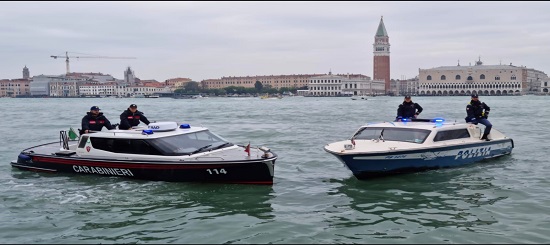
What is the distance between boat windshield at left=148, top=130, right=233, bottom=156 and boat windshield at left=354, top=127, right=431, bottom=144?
3910mm

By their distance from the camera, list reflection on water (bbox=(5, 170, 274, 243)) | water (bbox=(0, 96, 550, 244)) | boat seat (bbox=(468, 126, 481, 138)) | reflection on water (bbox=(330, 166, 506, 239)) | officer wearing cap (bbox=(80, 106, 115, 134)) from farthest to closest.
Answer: boat seat (bbox=(468, 126, 481, 138))
officer wearing cap (bbox=(80, 106, 115, 134))
reflection on water (bbox=(330, 166, 506, 239))
reflection on water (bbox=(5, 170, 274, 243))
water (bbox=(0, 96, 550, 244))

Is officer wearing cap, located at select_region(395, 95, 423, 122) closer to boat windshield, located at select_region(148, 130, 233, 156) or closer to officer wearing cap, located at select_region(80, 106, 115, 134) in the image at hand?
boat windshield, located at select_region(148, 130, 233, 156)

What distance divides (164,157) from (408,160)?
6.15m

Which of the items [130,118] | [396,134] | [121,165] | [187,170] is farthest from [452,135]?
[130,118]

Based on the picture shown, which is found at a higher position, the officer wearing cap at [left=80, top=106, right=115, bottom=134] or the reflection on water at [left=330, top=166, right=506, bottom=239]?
the officer wearing cap at [left=80, top=106, right=115, bottom=134]

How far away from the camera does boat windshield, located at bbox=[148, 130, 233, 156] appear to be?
13.2 metres

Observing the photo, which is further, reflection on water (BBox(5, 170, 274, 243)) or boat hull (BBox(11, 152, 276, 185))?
boat hull (BBox(11, 152, 276, 185))

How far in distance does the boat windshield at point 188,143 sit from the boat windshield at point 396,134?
12.8ft

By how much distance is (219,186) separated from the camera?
500 inches

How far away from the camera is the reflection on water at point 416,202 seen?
31.9 ft

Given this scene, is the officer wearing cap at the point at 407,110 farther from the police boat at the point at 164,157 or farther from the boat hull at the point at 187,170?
the boat hull at the point at 187,170

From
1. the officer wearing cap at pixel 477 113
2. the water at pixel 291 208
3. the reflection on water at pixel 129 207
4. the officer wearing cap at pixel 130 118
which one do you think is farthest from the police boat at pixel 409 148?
the officer wearing cap at pixel 130 118

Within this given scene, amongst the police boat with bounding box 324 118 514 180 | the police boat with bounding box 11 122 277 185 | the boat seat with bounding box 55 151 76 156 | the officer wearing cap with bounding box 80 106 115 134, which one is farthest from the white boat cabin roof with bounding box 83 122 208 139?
the police boat with bounding box 324 118 514 180

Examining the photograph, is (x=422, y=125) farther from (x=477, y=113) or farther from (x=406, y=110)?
(x=477, y=113)
